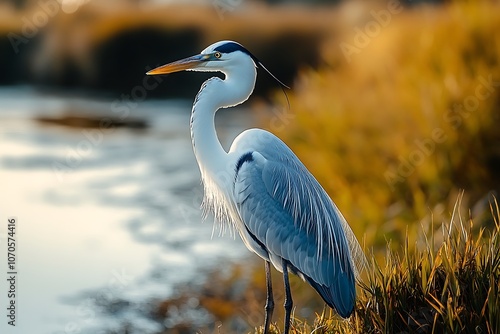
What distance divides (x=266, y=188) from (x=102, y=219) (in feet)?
19.3

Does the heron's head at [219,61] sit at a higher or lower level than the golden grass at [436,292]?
higher

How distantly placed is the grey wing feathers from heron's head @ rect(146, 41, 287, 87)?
0.39 meters

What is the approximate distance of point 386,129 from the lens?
7.28m

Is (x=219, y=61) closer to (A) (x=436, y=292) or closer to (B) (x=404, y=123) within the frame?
(A) (x=436, y=292)

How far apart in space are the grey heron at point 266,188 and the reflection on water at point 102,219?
3113mm

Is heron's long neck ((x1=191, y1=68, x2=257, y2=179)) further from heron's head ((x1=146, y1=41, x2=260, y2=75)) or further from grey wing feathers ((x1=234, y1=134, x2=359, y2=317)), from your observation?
grey wing feathers ((x1=234, y1=134, x2=359, y2=317))

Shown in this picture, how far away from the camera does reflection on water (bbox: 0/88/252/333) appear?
740 centimetres

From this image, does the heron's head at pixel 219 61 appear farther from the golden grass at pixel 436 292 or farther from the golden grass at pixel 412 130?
the golden grass at pixel 412 130

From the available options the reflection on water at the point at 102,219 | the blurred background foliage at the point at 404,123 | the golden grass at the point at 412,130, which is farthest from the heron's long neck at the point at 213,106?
the reflection on water at the point at 102,219

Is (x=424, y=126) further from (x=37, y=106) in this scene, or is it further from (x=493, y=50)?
(x=37, y=106)

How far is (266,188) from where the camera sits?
156 inches

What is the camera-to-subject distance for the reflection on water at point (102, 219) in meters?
7.40

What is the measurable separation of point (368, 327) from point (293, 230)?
2.13 ft

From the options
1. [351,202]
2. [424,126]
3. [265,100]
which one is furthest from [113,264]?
[265,100]
